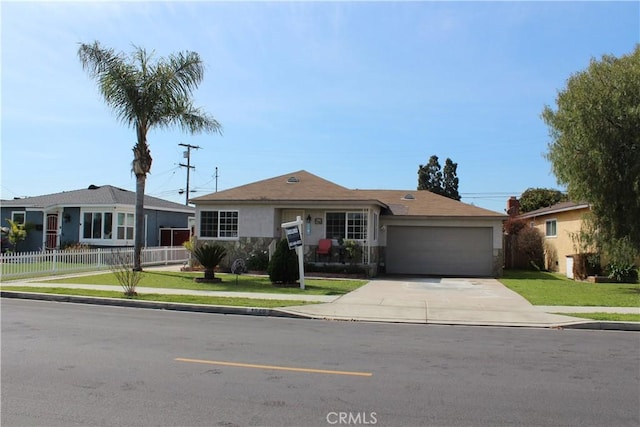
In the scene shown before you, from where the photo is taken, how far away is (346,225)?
914 inches

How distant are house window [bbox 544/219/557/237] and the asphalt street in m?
19.2

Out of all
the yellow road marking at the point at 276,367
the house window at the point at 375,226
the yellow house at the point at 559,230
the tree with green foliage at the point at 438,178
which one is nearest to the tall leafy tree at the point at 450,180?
the tree with green foliage at the point at 438,178

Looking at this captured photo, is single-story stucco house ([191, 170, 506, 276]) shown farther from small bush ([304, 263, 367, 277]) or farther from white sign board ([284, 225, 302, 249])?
white sign board ([284, 225, 302, 249])

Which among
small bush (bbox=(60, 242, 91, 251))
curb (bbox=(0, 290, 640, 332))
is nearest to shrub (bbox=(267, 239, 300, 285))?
curb (bbox=(0, 290, 640, 332))

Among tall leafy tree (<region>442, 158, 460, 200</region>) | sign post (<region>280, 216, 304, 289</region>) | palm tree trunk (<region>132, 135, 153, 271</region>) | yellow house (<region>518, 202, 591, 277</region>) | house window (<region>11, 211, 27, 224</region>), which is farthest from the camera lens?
tall leafy tree (<region>442, 158, 460, 200</region>)

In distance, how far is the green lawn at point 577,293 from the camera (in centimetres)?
1441

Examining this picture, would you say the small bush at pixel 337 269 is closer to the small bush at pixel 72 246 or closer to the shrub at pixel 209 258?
the shrub at pixel 209 258

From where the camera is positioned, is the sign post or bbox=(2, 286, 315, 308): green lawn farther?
the sign post

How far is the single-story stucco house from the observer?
23.2 m

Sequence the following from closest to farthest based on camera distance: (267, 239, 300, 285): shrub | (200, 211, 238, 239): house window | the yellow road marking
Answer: the yellow road marking
(267, 239, 300, 285): shrub
(200, 211, 238, 239): house window

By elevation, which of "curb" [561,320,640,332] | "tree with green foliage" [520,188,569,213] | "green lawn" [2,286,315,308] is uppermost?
"tree with green foliage" [520,188,569,213]

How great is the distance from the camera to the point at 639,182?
54.0 ft

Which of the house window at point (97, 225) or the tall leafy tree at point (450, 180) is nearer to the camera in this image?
the house window at point (97, 225)

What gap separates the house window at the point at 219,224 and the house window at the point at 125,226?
307 inches
